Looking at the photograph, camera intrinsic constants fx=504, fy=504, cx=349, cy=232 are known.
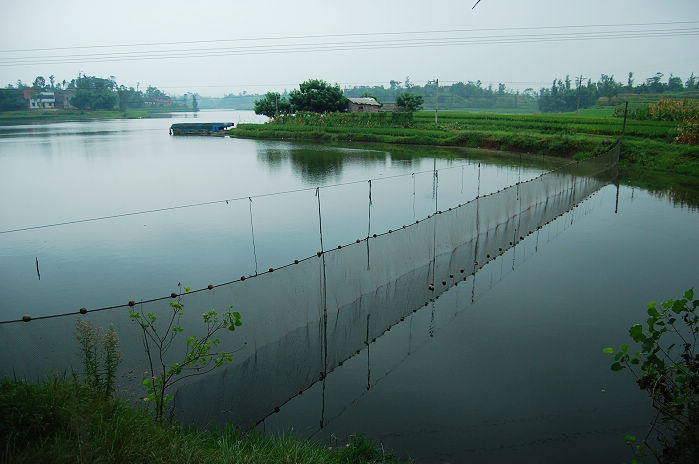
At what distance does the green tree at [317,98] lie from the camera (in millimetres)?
53062

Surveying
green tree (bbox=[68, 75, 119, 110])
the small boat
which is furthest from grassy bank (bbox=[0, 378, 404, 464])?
green tree (bbox=[68, 75, 119, 110])

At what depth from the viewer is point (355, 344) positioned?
284 inches

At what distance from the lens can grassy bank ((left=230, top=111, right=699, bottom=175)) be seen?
26.4 meters

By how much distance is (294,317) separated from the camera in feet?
21.6

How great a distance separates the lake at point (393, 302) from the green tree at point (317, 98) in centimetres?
3626

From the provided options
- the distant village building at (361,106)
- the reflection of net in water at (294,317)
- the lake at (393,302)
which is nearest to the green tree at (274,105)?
the distant village building at (361,106)

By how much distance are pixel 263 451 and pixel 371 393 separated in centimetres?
228

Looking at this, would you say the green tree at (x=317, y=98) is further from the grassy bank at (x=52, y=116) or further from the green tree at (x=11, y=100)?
the green tree at (x=11, y=100)

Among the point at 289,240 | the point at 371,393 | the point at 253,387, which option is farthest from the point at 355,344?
the point at 289,240

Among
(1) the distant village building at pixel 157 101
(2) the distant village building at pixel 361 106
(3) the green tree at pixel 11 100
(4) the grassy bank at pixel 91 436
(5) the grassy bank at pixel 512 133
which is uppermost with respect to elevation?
(1) the distant village building at pixel 157 101

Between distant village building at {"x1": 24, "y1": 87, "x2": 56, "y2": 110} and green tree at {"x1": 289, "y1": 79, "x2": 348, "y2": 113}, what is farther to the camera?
distant village building at {"x1": 24, "y1": 87, "x2": 56, "y2": 110}

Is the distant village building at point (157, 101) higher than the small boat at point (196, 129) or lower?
higher

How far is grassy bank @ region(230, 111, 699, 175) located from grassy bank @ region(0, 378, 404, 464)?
2602 cm

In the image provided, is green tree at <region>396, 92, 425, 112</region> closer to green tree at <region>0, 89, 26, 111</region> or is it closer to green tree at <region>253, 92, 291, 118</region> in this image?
green tree at <region>253, 92, 291, 118</region>
